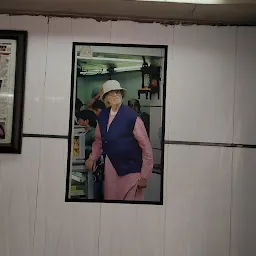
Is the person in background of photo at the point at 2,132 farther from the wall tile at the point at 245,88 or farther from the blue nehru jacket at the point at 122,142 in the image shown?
the wall tile at the point at 245,88

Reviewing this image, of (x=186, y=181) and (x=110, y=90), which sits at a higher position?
(x=110, y=90)

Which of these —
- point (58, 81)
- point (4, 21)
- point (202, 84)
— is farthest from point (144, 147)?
point (4, 21)

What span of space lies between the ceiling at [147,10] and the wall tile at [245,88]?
0.29ft

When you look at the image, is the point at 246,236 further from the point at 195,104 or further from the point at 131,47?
the point at 131,47

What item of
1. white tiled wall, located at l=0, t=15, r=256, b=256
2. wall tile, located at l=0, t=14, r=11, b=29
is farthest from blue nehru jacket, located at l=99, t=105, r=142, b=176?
wall tile, located at l=0, t=14, r=11, b=29

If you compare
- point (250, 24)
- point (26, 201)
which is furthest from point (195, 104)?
point (26, 201)

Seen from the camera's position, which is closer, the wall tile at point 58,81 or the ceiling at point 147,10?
the ceiling at point 147,10

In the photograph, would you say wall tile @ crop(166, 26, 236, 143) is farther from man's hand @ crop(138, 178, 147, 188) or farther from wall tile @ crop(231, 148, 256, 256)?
man's hand @ crop(138, 178, 147, 188)

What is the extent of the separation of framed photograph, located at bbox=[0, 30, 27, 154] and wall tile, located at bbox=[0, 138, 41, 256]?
6 cm

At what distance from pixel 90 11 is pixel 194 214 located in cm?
Answer: 114

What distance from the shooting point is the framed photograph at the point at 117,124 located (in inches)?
67.6

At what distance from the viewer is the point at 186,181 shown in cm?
172

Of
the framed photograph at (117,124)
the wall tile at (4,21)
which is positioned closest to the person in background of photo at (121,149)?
the framed photograph at (117,124)

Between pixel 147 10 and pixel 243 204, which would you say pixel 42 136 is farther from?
pixel 243 204
